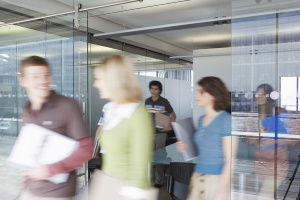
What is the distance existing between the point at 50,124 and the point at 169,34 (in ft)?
27.2

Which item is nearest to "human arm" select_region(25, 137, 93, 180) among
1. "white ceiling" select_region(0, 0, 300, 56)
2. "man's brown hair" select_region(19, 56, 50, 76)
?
"man's brown hair" select_region(19, 56, 50, 76)

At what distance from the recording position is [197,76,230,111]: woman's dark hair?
2.29 meters

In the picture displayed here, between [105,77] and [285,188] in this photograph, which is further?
[285,188]

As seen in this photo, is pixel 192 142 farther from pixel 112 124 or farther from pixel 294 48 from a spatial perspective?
pixel 294 48

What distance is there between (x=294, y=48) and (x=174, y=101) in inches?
319

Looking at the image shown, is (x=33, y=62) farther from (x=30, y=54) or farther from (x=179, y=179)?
(x=30, y=54)

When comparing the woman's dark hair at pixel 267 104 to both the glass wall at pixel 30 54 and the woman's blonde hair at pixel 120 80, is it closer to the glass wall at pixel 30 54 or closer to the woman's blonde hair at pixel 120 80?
the glass wall at pixel 30 54

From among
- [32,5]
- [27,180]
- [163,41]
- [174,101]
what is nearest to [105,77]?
[27,180]

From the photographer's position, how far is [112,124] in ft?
5.07

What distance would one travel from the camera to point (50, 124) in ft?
5.50

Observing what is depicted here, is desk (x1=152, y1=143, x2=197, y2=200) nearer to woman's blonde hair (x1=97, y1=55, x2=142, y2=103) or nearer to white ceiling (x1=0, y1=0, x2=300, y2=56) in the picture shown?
woman's blonde hair (x1=97, y1=55, x2=142, y2=103)

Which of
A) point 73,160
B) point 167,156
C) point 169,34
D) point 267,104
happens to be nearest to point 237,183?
point 167,156

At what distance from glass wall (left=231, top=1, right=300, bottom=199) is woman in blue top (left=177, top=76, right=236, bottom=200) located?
161 centimetres

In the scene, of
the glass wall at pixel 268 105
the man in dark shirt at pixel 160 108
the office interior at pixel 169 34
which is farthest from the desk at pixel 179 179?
the man in dark shirt at pixel 160 108
